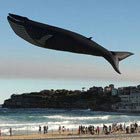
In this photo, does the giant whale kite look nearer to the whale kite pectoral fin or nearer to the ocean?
the whale kite pectoral fin

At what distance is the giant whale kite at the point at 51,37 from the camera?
16.2 metres

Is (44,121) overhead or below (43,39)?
below

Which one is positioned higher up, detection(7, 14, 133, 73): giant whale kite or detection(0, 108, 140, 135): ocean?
detection(7, 14, 133, 73): giant whale kite

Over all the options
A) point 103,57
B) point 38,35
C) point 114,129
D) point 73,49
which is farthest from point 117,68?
point 114,129

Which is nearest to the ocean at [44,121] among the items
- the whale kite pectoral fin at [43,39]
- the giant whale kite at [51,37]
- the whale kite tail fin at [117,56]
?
the whale kite tail fin at [117,56]

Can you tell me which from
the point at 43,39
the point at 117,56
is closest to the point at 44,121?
the point at 117,56

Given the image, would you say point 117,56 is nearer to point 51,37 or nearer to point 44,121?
point 51,37

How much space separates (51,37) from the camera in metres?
16.5

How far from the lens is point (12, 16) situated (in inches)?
647

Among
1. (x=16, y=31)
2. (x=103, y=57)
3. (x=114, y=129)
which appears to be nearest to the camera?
(x=16, y=31)

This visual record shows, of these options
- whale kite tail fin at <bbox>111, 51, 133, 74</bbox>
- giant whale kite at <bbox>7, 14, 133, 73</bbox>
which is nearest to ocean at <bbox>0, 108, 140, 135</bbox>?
whale kite tail fin at <bbox>111, 51, 133, 74</bbox>

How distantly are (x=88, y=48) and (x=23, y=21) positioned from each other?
7.16 feet

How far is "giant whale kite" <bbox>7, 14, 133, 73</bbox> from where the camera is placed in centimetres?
1617

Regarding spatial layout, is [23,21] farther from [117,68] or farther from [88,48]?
[117,68]
